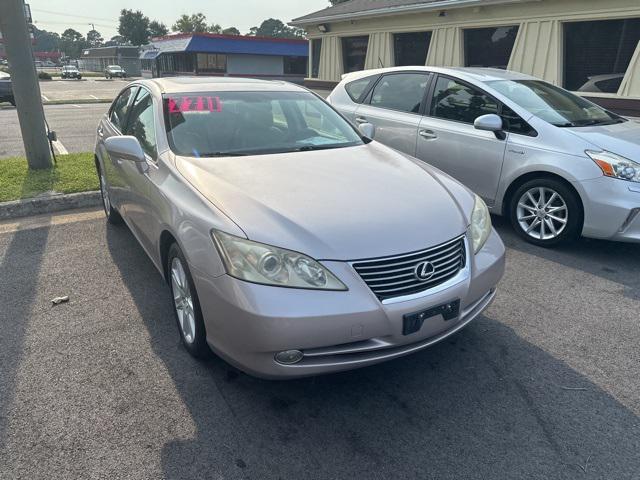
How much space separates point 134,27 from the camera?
90625 mm

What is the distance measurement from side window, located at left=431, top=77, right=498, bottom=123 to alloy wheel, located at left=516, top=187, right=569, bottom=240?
0.96 meters

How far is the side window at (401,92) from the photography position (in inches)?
225

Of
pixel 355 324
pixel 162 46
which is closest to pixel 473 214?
pixel 355 324

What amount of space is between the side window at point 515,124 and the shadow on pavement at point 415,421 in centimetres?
250

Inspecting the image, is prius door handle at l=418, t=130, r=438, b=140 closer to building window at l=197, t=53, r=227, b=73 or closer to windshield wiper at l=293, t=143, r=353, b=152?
windshield wiper at l=293, t=143, r=353, b=152

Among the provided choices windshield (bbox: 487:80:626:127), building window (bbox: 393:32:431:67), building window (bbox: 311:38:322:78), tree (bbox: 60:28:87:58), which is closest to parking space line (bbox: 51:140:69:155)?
windshield (bbox: 487:80:626:127)

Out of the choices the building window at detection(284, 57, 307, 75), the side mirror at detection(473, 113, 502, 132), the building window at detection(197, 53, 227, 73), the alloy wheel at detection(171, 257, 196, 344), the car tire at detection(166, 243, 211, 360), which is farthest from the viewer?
the building window at detection(284, 57, 307, 75)

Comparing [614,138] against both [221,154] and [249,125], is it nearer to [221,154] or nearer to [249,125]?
[249,125]

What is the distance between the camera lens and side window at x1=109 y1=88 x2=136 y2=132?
14.4 ft

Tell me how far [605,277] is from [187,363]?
3389 millimetres

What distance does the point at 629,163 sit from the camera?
4.16 meters

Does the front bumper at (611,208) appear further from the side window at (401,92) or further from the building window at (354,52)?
the building window at (354,52)

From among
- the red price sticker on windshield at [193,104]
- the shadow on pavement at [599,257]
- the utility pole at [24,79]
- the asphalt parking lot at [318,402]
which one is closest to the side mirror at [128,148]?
the red price sticker on windshield at [193,104]

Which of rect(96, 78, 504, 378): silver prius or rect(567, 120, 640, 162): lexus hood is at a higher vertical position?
rect(567, 120, 640, 162): lexus hood
